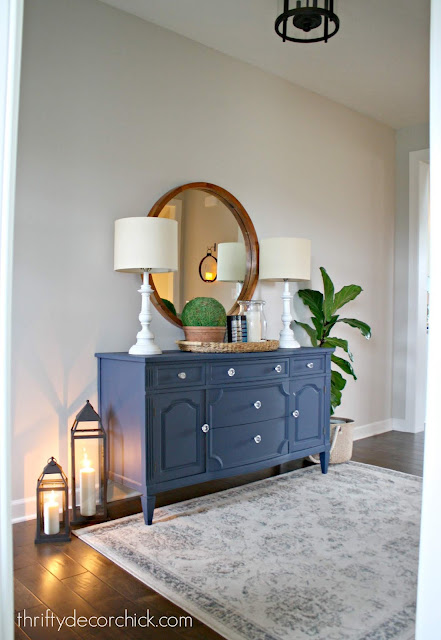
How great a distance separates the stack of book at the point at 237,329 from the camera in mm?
3340

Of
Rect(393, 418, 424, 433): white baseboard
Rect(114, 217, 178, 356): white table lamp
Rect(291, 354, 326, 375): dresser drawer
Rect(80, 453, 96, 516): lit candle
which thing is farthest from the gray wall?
Rect(80, 453, 96, 516): lit candle

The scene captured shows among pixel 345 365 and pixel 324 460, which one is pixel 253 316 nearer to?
pixel 345 365

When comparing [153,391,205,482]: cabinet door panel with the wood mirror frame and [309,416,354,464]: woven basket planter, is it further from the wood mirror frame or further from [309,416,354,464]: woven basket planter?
[309,416,354,464]: woven basket planter

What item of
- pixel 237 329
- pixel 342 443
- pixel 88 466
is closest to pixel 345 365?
pixel 342 443

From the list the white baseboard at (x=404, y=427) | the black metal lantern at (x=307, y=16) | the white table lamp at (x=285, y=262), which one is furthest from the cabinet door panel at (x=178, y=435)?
the white baseboard at (x=404, y=427)

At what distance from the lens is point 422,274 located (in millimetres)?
5328

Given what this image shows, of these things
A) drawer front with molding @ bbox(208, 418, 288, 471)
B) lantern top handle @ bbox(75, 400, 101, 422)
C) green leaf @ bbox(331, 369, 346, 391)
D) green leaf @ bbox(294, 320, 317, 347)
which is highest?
green leaf @ bbox(294, 320, 317, 347)

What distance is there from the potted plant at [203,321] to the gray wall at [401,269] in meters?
2.60

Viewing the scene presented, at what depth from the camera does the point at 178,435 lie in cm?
281

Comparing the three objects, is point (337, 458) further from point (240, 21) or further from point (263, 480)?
point (240, 21)

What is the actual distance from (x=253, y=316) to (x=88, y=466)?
52.4 inches

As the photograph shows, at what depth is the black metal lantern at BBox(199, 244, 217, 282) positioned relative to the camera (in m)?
3.49

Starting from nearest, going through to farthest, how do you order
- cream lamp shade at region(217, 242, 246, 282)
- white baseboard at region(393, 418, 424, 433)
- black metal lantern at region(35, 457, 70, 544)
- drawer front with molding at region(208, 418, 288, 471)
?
black metal lantern at region(35, 457, 70, 544)
drawer front with molding at region(208, 418, 288, 471)
cream lamp shade at region(217, 242, 246, 282)
white baseboard at region(393, 418, 424, 433)

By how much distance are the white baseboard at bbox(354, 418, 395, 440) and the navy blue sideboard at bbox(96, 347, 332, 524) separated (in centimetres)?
150
